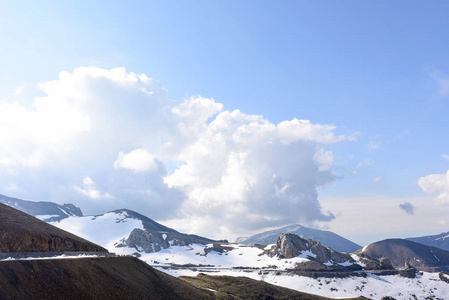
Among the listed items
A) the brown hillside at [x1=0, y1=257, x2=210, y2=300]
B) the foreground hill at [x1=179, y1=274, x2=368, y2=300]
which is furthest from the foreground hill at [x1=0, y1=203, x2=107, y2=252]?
the foreground hill at [x1=179, y1=274, x2=368, y2=300]

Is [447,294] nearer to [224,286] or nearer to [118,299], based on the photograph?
[224,286]

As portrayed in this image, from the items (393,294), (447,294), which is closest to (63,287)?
(393,294)

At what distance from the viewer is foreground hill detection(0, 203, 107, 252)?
63.2m

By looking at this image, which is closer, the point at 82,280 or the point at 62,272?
the point at 62,272

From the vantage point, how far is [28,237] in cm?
6612

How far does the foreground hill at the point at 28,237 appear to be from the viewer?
63.2 meters

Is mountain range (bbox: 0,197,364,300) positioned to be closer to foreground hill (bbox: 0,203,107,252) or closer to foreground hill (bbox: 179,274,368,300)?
foreground hill (bbox: 0,203,107,252)

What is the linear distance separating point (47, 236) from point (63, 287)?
19.4m

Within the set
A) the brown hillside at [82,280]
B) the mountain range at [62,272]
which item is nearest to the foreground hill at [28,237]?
the mountain range at [62,272]

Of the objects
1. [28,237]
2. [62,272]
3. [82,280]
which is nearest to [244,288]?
[82,280]

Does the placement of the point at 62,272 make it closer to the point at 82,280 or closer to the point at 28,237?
the point at 82,280

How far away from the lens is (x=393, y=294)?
600 feet

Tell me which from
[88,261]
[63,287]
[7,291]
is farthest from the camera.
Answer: [88,261]

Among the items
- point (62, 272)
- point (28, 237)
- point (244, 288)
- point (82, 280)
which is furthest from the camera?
point (244, 288)
